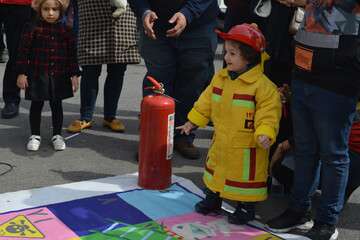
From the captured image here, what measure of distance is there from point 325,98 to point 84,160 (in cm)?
195

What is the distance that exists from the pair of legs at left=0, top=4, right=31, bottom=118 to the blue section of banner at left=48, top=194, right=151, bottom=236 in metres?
1.90

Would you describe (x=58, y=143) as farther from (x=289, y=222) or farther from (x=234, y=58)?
(x=289, y=222)

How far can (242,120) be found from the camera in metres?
2.98

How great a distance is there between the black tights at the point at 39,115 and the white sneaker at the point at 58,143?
51 mm

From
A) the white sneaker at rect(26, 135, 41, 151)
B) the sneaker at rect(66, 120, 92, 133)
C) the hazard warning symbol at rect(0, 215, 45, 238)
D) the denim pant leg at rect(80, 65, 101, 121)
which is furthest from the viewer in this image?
the sneaker at rect(66, 120, 92, 133)

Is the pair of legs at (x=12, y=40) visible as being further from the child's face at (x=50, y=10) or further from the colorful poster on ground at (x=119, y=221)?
the colorful poster on ground at (x=119, y=221)

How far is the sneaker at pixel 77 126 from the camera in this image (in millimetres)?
4637

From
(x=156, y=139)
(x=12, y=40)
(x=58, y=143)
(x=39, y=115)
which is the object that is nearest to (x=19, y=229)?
(x=156, y=139)

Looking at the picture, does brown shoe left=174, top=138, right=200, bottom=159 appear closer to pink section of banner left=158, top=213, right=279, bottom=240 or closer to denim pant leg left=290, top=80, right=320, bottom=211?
pink section of banner left=158, top=213, right=279, bottom=240

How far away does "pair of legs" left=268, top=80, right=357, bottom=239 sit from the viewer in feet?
8.89

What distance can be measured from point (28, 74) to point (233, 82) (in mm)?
1689

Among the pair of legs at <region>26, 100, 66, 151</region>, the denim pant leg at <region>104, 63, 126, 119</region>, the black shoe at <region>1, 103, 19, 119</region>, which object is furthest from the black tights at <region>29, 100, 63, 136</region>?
the black shoe at <region>1, 103, 19, 119</region>

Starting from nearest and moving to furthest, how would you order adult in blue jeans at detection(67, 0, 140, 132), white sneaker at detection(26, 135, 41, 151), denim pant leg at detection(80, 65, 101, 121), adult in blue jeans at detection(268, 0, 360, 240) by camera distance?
adult in blue jeans at detection(268, 0, 360, 240)
white sneaker at detection(26, 135, 41, 151)
adult in blue jeans at detection(67, 0, 140, 132)
denim pant leg at detection(80, 65, 101, 121)

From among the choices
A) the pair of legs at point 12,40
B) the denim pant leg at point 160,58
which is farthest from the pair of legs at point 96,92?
the pair of legs at point 12,40
